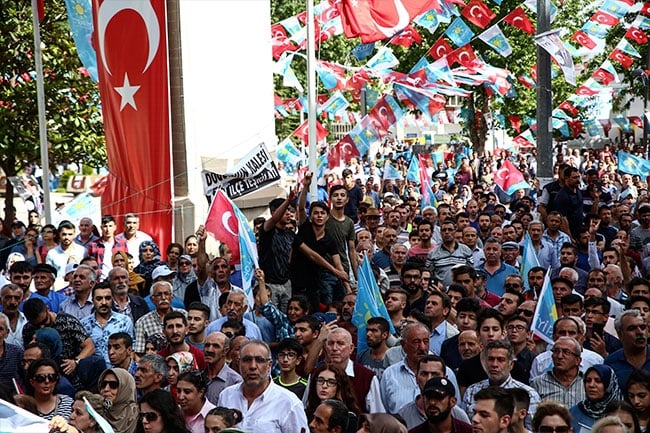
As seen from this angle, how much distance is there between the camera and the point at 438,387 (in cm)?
777

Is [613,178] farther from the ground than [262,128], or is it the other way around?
[262,128]

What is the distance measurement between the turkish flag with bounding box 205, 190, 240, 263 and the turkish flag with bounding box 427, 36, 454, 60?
11212 millimetres

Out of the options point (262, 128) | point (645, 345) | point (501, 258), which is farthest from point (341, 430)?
point (262, 128)

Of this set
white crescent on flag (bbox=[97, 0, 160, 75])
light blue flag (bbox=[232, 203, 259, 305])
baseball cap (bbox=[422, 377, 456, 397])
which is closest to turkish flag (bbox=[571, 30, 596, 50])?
white crescent on flag (bbox=[97, 0, 160, 75])

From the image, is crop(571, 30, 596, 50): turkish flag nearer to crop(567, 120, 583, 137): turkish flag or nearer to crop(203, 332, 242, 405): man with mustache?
crop(567, 120, 583, 137): turkish flag

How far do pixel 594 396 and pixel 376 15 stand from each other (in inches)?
578

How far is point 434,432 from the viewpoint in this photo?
782 cm

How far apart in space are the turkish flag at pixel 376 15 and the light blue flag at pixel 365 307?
1111cm

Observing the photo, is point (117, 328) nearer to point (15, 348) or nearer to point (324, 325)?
point (15, 348)

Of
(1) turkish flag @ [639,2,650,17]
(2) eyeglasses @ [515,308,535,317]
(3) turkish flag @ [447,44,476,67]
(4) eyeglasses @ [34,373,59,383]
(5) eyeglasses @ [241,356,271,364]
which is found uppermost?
(1) turkish flag @ [639,2,650,17]

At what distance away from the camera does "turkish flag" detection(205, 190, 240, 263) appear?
14.5m

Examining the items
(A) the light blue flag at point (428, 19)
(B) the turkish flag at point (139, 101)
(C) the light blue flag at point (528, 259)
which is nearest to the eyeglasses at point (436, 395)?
(C) the light blue flag at point (528, 259)

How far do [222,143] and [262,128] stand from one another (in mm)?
1072

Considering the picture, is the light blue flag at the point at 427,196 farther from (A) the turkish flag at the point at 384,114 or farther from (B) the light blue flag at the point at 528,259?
(B) the light blue flag at the point at 528,259
